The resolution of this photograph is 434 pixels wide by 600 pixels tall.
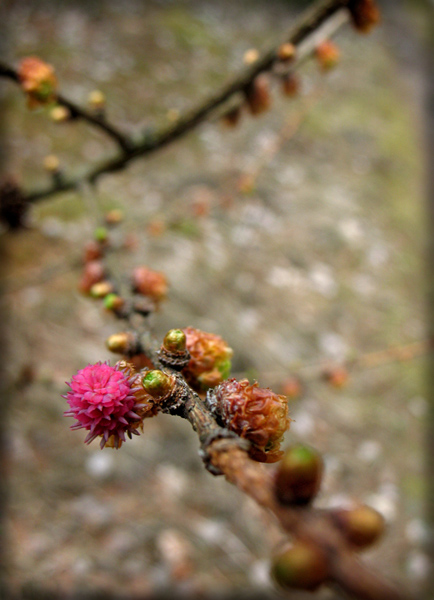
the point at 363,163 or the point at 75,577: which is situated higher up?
the point at 363,163

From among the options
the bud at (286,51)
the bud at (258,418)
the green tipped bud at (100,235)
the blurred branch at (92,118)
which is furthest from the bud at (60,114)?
the bud at (258,418)

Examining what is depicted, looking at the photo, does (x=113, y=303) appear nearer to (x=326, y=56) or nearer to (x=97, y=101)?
(x=97, y=101)

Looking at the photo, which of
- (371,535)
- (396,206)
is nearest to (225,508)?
(371,535)

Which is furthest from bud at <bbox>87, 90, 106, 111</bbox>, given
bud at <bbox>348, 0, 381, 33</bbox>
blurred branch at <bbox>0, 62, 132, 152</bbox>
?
bud at <bbox>348, 0, 381, 33</bbox>

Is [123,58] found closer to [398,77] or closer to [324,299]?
[324,299]

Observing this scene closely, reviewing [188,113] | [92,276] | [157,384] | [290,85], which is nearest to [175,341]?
[157,384]

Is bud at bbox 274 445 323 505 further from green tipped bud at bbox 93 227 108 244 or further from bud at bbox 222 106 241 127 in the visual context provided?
bud at bbox 222 106 241 127
